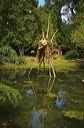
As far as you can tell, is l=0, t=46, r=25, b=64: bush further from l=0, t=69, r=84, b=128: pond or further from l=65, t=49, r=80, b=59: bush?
l=0, t=69, r=84, b=128: pond

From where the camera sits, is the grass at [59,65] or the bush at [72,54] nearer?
the grass at [59,65]

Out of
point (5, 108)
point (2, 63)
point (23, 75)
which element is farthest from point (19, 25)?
point (5, 108)

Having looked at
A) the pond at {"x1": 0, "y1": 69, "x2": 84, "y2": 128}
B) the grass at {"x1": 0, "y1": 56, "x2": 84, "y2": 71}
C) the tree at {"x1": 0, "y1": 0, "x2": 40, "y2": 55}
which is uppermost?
the tree at {"x1": 0, "y1": 0, "x2": 40, "y2": 55}

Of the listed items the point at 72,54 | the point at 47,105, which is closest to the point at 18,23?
the point at 72,54

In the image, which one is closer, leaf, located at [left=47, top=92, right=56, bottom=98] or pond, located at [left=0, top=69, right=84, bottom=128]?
pond, located at [left=0, top=69, right=84, bottom=128]

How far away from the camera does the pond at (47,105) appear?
18075 mm

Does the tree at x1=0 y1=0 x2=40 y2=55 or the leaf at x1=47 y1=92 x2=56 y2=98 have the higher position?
the tree at x1=0 y1=0 x2=40 y2=55

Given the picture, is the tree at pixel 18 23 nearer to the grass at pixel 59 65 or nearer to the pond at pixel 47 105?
the grass at pixel 59 65

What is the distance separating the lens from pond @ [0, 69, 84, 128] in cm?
1808

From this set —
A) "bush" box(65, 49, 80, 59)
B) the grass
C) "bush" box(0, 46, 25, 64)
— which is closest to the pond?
the grass

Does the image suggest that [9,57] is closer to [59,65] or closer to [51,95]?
[59,65]

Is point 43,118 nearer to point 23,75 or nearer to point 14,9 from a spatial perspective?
point 23,75

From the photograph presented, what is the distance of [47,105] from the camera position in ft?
75.3

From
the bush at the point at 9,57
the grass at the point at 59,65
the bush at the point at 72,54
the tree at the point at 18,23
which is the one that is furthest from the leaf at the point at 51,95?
the bush at the point at 72,54
